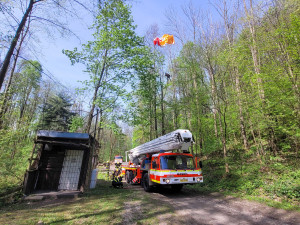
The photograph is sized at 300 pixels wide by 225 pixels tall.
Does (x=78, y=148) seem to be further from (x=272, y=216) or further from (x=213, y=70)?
(x=213, y=70)

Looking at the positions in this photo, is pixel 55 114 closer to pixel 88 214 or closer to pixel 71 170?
pixel 71 170

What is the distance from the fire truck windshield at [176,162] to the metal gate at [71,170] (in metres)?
5.21

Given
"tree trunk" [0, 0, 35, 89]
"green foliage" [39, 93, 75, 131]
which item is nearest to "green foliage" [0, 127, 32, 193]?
"tree trunk" [0, 0, 35, 89]

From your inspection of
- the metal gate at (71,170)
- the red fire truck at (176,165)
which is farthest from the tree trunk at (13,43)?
the red fire truck at (176,165)

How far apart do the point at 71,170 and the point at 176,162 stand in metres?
6.26

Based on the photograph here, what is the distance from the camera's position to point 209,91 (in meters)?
11.3

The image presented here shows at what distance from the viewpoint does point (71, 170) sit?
9430 mm

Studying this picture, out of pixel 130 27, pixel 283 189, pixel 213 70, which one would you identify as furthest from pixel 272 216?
pixel 130 27

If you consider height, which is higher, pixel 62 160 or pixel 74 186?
pixel 62 160

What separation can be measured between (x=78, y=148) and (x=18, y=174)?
10.7 ft

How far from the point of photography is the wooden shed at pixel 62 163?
28.0 feet

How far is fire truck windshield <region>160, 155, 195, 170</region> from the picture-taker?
809cm

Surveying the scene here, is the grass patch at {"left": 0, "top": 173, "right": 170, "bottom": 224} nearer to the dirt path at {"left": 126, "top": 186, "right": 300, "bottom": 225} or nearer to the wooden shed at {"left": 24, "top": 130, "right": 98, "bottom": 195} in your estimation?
the dirt path at {"left": 126, "top": 186, "right": 300, "bottom": 225}

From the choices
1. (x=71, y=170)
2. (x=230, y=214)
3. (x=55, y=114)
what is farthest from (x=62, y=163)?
(x=55, y=114)
